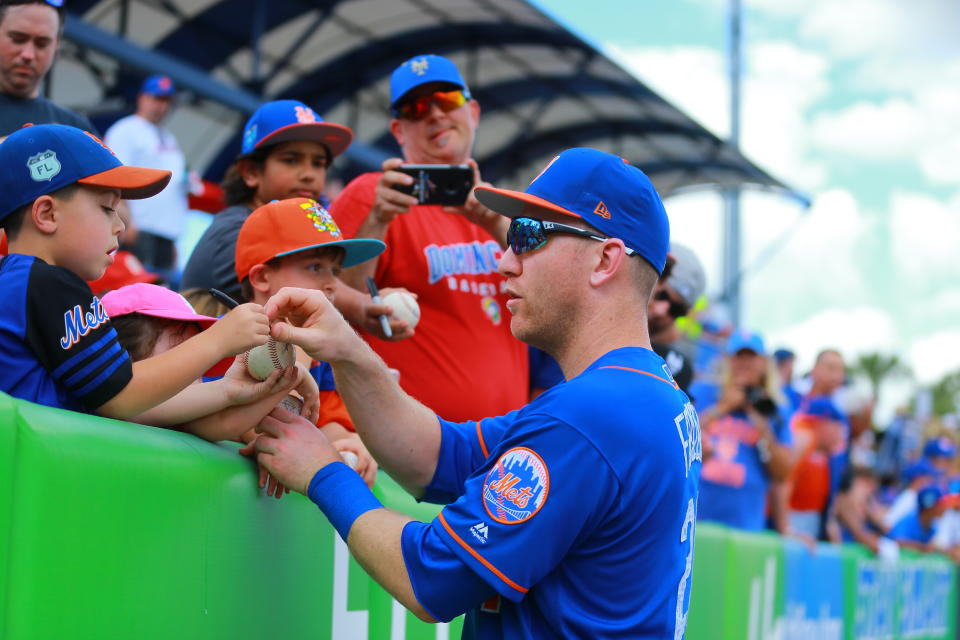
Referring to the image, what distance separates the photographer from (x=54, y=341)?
6.84 ft

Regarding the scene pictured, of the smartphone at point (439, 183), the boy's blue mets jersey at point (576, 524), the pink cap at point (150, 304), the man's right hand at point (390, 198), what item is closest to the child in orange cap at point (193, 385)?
the pink cap at point (150, 304)

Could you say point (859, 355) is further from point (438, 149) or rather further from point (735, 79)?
point (438, 149)

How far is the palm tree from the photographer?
3725 centimetres

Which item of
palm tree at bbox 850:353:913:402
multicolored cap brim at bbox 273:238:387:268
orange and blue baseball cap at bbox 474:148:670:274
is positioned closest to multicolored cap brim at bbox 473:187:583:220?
orange and blue baseball cap at bbox 474:148:670:274

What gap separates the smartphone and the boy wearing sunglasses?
3.64 feet

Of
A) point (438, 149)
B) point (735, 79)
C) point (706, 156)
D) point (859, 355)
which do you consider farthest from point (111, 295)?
point (859, 355)

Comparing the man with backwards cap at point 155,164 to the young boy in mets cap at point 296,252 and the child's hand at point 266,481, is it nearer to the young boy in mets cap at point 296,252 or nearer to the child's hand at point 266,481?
the young boy in mets cap at point 296,252

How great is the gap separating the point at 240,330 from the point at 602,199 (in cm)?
86

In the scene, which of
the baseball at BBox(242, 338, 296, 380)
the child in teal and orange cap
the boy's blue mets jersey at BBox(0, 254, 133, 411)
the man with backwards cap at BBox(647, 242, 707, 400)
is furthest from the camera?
the man with backwards cap at BBox(647, 242, 707, 400)

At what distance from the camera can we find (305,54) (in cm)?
1399

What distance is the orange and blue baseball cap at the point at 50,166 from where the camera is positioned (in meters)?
2.26

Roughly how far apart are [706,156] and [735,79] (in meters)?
2.01

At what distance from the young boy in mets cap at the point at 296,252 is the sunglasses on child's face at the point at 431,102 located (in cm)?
118

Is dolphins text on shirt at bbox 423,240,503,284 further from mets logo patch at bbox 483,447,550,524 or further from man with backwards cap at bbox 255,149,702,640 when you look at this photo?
mets logo patch at bbox 483,447,550,524
